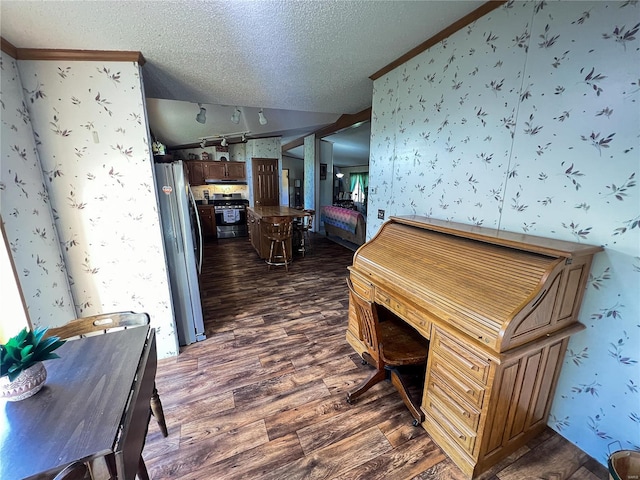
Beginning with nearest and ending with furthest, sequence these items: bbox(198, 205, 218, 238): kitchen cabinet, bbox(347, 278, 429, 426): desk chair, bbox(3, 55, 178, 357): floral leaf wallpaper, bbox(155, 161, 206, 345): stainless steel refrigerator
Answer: bbox(347, 278, 429, 426): desk chair < bbox(3, 55, 178, 357): floral leaf wallpaper < bbox(155, 161, 206, 345): stainless steel refrigerator < bbox(198, 205, 218, 238): kitchen cabinet

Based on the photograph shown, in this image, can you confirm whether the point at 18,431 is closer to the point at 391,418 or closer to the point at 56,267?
the point at 56,267

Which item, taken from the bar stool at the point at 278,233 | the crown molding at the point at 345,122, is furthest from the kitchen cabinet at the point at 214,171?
the bar stool at the point at 278,233

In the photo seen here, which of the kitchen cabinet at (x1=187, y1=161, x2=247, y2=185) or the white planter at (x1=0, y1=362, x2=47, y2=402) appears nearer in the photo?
the white planter at (x1=0, y1=362, x2=47, y2=402)

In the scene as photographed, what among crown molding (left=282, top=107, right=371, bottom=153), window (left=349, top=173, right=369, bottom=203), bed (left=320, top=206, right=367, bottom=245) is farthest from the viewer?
window (left=349, top=173, right=369, bottom=203)

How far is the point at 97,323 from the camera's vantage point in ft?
4.74

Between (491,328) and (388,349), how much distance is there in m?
0.76

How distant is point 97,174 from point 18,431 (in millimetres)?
1743

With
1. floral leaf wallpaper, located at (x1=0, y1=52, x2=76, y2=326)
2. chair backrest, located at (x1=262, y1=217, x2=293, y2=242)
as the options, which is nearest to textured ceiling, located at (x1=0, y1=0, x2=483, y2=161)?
floral leaf wallpaper, located at (x1=0, y1=52, x2=76, y2=326)

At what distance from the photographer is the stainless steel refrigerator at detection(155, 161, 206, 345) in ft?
7.42

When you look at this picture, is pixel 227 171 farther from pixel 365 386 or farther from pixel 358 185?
pixel 358 185

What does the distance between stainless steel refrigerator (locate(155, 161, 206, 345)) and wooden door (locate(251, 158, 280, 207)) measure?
4630mm

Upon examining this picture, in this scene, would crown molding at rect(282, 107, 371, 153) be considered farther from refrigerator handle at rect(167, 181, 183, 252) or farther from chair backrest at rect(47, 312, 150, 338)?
chair backrest at rect(47, 312, 150, 338)

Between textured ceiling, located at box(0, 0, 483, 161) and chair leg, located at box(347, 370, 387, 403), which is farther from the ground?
textured ceiling, located at box(0, 0, 483, 161)

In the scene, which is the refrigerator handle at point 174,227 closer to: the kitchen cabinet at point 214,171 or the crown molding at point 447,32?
the crown molding at point 447,32
